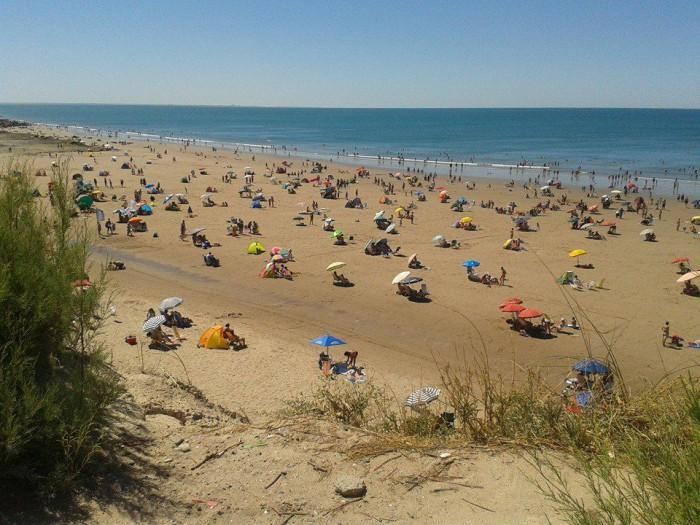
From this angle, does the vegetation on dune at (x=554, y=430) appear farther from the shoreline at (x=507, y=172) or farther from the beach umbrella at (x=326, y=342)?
the shoreline at (x=507, y=172)

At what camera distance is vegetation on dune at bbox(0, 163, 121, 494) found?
454 cm

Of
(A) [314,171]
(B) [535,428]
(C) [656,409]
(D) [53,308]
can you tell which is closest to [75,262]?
(D) [53,308]

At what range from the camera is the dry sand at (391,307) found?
9.95 metres

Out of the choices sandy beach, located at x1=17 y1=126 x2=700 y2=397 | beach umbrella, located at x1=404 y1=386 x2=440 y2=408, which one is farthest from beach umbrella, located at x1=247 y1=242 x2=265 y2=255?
beach umbrella, located at x1=404 y1=386 x2=440 y2=408

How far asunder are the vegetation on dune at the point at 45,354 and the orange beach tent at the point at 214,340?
5.68m

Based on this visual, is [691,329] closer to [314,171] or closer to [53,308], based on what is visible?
[53,308]

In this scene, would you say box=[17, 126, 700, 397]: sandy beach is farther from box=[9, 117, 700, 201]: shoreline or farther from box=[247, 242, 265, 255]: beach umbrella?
box=[9, 117, 700, 201]: shoreline

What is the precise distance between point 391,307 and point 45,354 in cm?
1082

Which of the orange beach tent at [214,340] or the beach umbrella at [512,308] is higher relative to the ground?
the beach umbrella at [512,308]

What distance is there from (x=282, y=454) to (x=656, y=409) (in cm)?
372

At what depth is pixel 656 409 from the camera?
17.0 feet

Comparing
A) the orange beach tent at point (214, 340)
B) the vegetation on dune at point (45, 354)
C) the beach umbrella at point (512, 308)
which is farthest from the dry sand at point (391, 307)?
the vegetation on dune at point (45, 354)

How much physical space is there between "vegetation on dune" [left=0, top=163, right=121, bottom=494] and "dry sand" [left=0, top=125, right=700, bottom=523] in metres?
1.22

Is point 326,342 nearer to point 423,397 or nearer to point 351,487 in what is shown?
point 423,397
